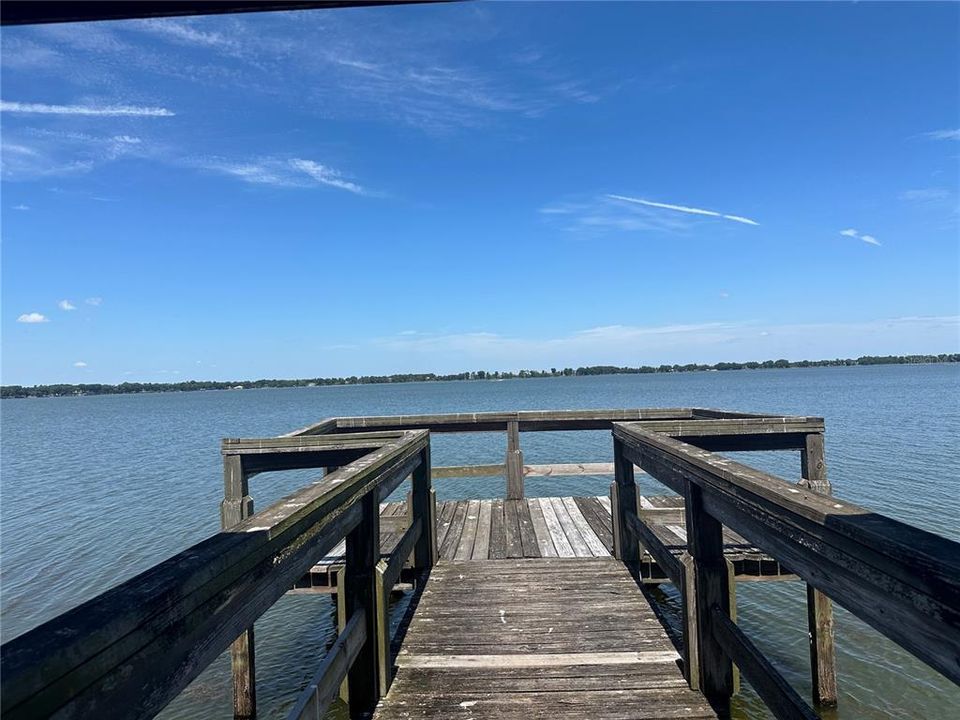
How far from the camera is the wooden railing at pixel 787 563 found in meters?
1.18

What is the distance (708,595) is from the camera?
9.17ft

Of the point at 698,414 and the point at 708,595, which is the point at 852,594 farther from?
the point at 698,414

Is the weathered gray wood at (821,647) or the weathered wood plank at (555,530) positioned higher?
the weathered wood plank at (555,530)

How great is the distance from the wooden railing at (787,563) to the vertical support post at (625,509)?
0.53 metres

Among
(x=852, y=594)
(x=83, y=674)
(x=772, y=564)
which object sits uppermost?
(x=83, y=674)

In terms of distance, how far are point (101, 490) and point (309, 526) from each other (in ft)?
70.9

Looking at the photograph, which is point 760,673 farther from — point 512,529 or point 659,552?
point 512,529

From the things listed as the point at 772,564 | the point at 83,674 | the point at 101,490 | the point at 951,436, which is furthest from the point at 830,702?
the point at 951,436

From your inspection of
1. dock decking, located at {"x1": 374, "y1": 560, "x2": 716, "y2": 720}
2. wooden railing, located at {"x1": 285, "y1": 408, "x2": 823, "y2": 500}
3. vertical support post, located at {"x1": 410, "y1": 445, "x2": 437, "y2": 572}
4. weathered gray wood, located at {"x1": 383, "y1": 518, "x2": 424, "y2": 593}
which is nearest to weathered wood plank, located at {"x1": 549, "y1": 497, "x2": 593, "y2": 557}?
wooden railing, located at {"x1": 285, "y1": 408, "x2": 823, "y2": 500}

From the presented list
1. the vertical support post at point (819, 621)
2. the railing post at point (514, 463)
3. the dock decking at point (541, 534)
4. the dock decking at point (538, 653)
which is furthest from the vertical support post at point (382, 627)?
the railing post at point (514, 463)

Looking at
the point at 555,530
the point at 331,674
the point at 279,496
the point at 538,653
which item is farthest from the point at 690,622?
the point at 279,496

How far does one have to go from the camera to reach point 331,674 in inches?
87.4

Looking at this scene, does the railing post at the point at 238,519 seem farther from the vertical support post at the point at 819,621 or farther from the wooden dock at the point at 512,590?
the vertical support post at the point at 819,621

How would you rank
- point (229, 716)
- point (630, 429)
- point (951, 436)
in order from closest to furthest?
point (630, 429) < point (229, 716) < point (951, 436)
